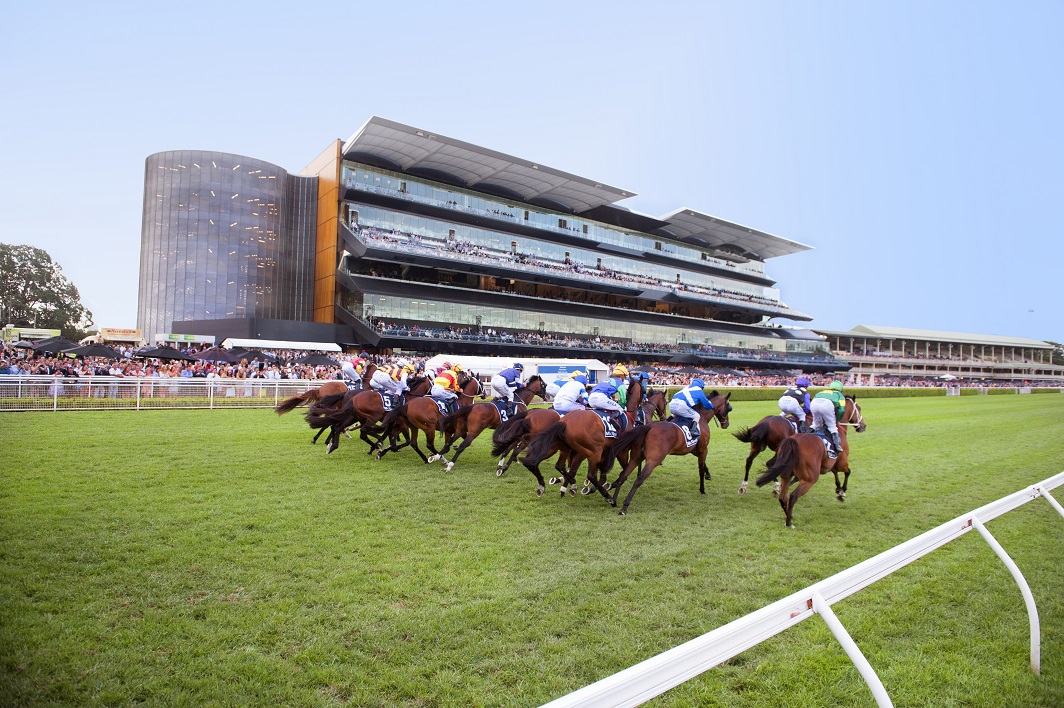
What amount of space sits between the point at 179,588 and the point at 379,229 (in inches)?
1446

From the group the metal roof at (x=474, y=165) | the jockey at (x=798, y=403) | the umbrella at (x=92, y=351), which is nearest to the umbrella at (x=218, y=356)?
the umbrella at (x=92, y=351)

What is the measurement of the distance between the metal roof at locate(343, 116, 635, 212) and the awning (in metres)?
13.6

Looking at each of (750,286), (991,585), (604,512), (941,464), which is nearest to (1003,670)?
(991,585)

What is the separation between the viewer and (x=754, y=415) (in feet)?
66.2

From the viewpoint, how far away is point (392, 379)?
961 centimetres

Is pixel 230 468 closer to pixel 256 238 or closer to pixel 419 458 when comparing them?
pixel 419 458

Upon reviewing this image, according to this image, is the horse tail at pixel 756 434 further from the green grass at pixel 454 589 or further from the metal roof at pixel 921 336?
the metal roof at pixel 921 336

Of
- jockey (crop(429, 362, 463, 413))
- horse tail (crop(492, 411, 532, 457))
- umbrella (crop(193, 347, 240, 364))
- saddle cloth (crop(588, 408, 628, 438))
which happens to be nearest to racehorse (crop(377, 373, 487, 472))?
jockey (crop(429, 362, 463, 413))

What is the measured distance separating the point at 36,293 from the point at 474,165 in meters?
33.6

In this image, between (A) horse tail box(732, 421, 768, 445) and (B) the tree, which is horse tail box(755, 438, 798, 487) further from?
(B) the tree

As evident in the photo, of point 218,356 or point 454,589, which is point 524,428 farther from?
point 218,356

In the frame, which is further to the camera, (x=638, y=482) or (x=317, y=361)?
(x=317, y=361)

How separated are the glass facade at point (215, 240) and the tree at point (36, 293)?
27.0 feet

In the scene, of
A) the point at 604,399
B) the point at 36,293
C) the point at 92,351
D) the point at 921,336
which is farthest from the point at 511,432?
the point at 921,336
